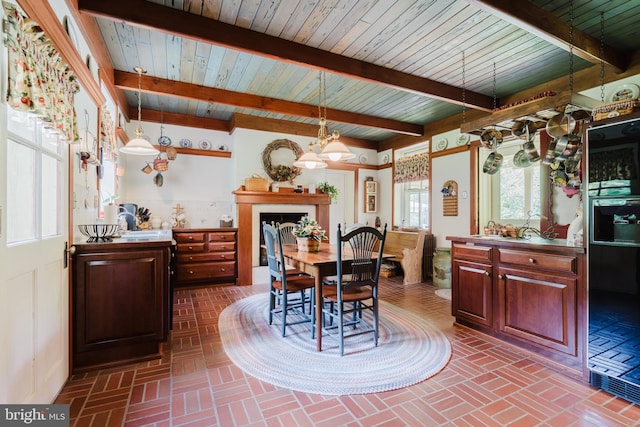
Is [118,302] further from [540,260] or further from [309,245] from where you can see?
[540,260]

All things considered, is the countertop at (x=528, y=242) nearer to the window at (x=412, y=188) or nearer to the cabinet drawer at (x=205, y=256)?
the window at (x=412, y=188)

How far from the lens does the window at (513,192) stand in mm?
4035

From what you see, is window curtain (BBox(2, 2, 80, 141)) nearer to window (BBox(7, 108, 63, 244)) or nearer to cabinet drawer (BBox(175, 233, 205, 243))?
window (BBox(7, 108, 63, 244))

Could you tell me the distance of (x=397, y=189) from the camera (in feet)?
20.9

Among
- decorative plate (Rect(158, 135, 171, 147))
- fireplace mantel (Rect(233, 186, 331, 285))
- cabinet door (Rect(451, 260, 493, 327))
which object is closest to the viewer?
cabinet door (Rect(451, 260, 493, 327))

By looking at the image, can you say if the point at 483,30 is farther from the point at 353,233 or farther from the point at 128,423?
the point at 128,423

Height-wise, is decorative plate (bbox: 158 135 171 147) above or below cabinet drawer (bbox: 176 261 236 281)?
above

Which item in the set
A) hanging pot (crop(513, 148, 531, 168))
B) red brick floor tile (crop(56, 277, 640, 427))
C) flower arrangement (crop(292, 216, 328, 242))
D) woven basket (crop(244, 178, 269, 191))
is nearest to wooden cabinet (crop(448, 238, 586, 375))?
red brick floor tile (crop(56, 277, 640, 427))

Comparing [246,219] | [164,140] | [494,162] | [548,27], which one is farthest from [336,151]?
[164,140]

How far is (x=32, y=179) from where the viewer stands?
160 cm

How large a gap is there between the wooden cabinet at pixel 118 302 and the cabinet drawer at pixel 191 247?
2.27 m

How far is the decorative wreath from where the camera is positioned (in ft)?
17.2

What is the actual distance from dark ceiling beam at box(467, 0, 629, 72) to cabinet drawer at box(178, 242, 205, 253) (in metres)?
4.41

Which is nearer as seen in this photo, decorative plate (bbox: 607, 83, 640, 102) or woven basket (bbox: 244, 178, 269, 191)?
decorative plate (bbox: 607, 83, 640, 102)
